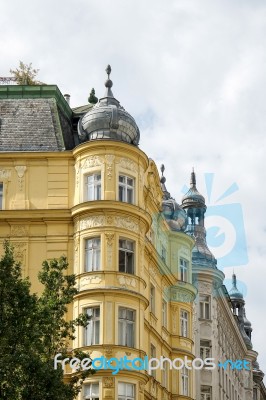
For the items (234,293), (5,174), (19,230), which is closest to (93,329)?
(19,230)

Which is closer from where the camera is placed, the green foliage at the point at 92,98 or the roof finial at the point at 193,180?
the green foliage at the point at 92,98

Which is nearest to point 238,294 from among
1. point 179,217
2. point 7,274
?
point 179,217

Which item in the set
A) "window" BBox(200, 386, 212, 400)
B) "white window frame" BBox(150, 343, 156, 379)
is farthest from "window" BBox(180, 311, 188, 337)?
"window" BBox(200, 386, 212, 400)

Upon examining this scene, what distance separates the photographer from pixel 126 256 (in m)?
49.1

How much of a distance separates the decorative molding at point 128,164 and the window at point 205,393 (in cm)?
2606

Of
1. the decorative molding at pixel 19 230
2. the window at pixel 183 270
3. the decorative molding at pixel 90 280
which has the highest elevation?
the window at pixel 183 270

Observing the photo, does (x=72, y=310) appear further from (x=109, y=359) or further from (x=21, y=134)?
(x=21, y=134)

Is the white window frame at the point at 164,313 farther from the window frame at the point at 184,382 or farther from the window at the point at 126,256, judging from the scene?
the window at the point at 126,256

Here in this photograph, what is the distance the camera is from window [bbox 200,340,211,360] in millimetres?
72875

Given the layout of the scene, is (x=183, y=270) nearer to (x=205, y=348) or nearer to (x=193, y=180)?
(x=205, y=348)

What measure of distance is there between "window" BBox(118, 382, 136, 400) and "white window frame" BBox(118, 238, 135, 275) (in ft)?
16.9

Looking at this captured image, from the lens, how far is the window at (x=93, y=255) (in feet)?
159

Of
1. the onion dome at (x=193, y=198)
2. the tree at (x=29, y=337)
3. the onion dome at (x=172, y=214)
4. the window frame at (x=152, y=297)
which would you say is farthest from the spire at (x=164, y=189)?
the tree at (x=29, y=337)

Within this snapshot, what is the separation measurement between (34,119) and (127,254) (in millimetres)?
9276
